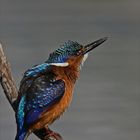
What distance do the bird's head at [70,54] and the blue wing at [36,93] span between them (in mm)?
42

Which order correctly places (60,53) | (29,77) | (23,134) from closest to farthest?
(23,134) < (29,77) < (60,53)

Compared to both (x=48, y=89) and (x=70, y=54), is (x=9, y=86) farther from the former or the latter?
(x=70, y=54)

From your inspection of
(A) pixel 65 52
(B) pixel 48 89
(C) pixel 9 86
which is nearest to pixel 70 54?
(A) pixel 65 52

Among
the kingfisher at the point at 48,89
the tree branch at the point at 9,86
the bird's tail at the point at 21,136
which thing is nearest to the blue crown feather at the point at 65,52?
the kingfisher at the point at 48,89

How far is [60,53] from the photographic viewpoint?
208cm

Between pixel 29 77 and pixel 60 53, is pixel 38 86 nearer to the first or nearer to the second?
pixel 29 77

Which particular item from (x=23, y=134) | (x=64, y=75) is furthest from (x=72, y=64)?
(x=23, y=134)

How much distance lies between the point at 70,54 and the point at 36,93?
27 centimetres

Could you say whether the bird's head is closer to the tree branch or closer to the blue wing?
the blue wing

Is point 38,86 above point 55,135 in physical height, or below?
above

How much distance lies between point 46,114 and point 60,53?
0.73ft

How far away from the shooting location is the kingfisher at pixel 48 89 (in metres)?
1.83

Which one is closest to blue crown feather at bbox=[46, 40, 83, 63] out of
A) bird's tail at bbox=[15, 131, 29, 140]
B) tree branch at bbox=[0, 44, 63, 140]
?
tree branch at bbox=[0, 44, 63, 140]

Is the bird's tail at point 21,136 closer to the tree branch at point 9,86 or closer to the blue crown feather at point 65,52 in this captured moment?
the tree branch at point 9,86
